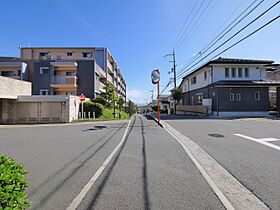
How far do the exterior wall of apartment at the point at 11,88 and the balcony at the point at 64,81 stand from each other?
6.59 metres

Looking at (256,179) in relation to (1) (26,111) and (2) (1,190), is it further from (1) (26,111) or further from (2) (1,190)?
(1) (26,111)

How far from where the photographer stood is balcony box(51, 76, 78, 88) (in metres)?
28.6

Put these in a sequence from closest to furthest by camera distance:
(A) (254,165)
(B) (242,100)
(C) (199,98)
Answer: (A) (254,165), (B) (242,100), (C) (199,98)

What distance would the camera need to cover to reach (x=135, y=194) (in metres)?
3.52

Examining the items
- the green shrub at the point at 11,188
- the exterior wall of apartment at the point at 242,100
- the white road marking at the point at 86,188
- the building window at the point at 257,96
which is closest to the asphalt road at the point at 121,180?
the white road marking at the point at 86,188

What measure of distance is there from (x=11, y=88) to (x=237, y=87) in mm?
26304

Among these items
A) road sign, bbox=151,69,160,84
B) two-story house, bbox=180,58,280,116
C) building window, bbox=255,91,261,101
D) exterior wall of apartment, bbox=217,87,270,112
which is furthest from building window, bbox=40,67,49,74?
building window, bbox=255,91,261,101

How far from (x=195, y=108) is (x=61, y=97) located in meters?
20.0

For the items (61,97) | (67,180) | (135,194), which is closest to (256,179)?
(135,194)

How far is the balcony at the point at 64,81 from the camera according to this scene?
28.6 metres

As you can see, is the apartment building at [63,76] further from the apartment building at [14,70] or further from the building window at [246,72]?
the building window at [246,72]

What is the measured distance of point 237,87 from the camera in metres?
25.7

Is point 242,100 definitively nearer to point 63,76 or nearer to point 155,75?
point 155,75

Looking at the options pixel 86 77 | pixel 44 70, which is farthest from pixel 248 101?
pixel 44 70
